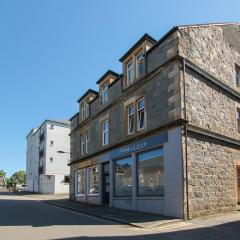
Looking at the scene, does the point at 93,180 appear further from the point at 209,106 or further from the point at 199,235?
the point at 199,235

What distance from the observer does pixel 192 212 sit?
51.9 ft

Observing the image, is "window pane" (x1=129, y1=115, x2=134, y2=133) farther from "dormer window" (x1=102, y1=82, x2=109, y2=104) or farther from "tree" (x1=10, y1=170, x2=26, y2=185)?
"tree" (x1=10, y1=170, x2=26, y2=185)

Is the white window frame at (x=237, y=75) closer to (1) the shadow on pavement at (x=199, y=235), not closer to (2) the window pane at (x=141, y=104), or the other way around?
(2) the window pane at (x=141, y=104)

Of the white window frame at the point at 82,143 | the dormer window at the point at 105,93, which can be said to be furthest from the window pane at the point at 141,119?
the white window frame at the point at 82,143

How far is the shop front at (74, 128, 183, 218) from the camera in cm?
1630

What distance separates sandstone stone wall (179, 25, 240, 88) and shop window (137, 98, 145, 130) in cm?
367

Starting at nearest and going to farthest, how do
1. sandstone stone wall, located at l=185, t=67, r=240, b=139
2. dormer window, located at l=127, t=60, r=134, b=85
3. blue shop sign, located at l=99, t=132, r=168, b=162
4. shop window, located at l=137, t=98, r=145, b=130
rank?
1. sandstone stone wall, located at l=185, t=67, r=240, b=139
2. blue shop sign, located at l=99, t=132, r=168, b=162
3. shop window, located at l=137, t=98, r=145, b=130
4. dormer window, located at l=127, t=60, r=134, b=85

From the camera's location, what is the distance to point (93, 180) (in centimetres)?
2675

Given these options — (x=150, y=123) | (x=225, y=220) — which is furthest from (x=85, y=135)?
(x=225, y=220)

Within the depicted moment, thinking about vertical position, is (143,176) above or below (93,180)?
above

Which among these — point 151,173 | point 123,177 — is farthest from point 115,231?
point 123,177

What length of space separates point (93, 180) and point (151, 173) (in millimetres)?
9115

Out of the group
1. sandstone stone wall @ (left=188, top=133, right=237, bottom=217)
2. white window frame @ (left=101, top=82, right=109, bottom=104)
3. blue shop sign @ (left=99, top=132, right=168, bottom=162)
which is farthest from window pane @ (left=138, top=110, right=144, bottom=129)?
white window frame @ (left=101, top=82, right=109, bottom=104)

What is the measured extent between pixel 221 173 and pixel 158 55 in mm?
6479
